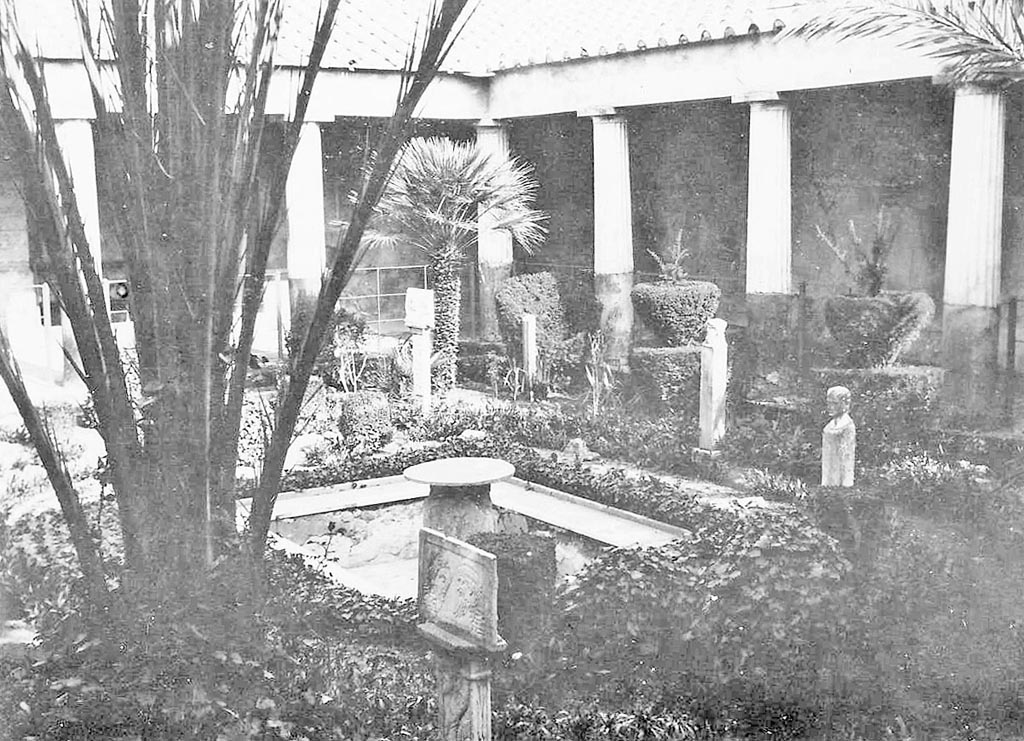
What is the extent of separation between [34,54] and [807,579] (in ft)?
12.2

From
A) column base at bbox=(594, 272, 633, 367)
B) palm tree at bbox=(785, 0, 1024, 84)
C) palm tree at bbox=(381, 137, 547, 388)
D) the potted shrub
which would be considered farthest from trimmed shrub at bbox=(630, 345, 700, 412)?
palm tree at bbox=(785, 0, 1024, 84)

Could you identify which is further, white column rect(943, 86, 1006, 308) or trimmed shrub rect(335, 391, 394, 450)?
trimmed shrub rect(335, 391, 394, 450)

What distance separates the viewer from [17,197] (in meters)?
4.12

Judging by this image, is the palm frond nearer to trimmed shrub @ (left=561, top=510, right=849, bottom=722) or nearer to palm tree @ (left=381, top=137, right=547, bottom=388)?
palm tree @ (left=381, top=137, right=547, bottom=388)

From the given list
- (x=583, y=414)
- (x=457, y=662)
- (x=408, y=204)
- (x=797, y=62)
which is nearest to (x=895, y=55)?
(x=797, y=62)

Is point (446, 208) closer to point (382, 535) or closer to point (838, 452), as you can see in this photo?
point (382, 535)

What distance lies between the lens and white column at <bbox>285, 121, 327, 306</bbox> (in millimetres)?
5938

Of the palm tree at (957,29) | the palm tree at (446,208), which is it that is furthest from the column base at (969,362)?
the palm tree at (446,208)

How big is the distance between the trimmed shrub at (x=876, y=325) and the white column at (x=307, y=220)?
3412 mm

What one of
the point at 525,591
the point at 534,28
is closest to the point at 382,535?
the point at 525,591

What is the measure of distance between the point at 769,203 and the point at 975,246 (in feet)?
8.49

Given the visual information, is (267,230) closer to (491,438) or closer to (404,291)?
(491,438)

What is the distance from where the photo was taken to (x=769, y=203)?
29.5 feet

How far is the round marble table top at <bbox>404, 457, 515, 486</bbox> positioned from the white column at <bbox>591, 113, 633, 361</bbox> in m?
3.97
